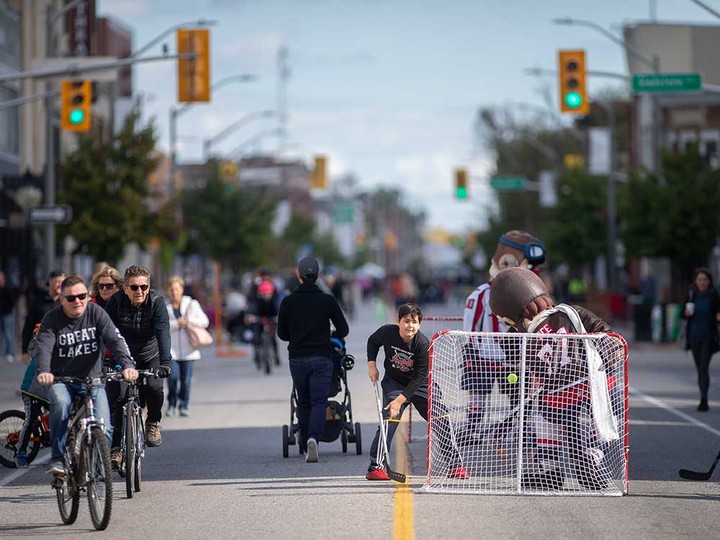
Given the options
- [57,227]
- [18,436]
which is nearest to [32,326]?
[18,436]

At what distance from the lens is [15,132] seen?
46.1 metres

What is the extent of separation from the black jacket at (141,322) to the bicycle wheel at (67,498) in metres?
2.25

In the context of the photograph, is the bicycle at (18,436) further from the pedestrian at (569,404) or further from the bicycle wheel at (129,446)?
the pedestrian at (569,404)

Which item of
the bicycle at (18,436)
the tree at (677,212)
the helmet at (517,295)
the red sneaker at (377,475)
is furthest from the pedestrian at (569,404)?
the tree at (677,212)

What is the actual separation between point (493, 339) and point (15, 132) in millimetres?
36213

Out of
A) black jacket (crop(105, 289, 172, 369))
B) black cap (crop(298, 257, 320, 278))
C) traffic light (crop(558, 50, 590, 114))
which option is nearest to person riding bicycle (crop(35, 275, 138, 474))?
black jacket (crop(105, 289, 172, 369))

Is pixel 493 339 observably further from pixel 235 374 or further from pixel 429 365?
pixel 235 374

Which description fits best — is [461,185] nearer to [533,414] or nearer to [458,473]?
[458,473]

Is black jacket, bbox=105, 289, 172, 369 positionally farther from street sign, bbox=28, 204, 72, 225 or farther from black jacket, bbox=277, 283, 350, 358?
street sign, bbox=28, 204, 72, 225

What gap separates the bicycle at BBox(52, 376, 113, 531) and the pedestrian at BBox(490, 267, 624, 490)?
3306 mm

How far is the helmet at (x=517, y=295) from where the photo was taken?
1230cm

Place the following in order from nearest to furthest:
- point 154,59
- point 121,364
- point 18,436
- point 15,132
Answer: point 121,364, point 18,436, point 154,59, point 15,132

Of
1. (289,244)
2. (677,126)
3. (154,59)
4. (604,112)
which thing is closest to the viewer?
(154,59)

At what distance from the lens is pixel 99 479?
10422mm
